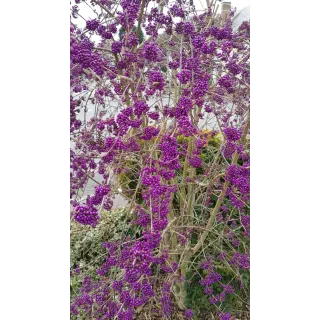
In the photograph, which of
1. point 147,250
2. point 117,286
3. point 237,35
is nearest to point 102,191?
A: point 147,250

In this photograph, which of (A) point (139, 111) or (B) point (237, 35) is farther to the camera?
(B) point (237, 35)

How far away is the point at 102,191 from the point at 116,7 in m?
0.66

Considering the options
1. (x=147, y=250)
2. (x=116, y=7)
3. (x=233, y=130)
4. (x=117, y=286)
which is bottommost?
(x=117, y=286)

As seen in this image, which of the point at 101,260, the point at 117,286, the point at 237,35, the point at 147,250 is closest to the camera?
the point at 147,250

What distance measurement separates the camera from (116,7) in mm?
976

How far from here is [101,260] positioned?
1.43 meters

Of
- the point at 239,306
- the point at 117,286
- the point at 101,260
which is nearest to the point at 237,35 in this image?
the point at 117,286
